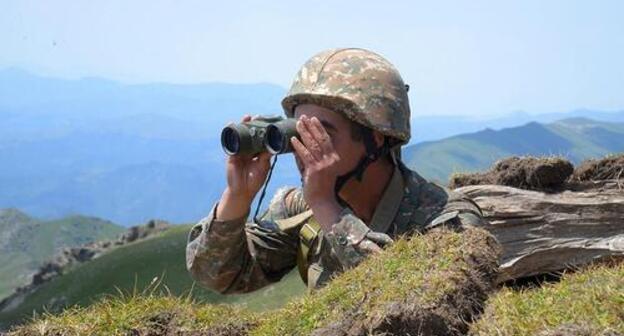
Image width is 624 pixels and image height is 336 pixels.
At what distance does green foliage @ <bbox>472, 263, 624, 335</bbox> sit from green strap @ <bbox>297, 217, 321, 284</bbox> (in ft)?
6.51

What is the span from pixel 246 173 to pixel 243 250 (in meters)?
0.58

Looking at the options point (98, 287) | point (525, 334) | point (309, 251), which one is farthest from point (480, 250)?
point (98, 287)

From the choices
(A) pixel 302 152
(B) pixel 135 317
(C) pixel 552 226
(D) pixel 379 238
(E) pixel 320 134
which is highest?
(E) pixel 320 134

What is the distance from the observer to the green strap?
5.20m

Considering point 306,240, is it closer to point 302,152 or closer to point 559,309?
point 302,152

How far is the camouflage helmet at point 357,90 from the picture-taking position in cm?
536

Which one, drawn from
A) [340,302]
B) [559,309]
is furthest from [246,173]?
[559,309]

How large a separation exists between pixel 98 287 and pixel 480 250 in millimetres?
40701

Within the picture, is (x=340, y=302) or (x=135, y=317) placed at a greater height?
(x=340, y=302)

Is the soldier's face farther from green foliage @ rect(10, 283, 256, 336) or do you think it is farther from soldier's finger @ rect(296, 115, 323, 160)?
green foliage @ rect(10, 283, 256, 336)

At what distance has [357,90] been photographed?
17.9 feet

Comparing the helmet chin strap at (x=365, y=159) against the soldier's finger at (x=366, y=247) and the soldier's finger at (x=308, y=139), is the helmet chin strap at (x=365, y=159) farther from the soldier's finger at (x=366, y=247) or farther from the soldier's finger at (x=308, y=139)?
the soldier's finger at (x=366, y=247)

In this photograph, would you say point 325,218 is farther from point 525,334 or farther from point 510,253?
point 510,253

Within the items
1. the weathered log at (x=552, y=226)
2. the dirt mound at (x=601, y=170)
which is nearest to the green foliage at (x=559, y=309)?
the weathered log at (x=552, y=226)
